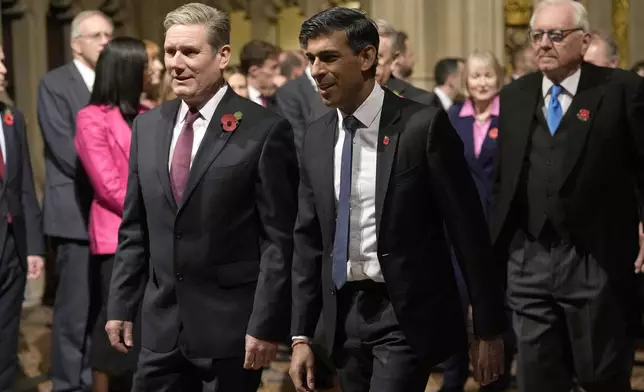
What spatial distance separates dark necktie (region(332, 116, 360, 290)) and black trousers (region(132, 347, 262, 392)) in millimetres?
444

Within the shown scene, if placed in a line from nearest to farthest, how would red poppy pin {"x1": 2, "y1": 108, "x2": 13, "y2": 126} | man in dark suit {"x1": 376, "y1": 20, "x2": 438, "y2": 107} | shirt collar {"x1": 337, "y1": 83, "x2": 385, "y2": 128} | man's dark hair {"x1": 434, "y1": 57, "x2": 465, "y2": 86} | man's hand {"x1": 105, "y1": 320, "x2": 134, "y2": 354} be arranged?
shirt collar {"x1": 337, "y1": 83, "x2": 385, "y2": 128}
man's hand {"x1": 105, "y1": 320, "x2": 134, "y2": 354}
red poppy pin {"x1": 2, "y1": 108, "x2": 13, "y2": 126}
man in dark suit {"x1": 376, "y1": 20, "x2": 438, "y2": 107}
man's dark hair {"x1": 434, "y1": 57, "x2": 465, "y2": 86}

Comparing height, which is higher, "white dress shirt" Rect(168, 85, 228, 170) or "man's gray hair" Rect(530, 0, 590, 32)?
"man's gray hair" Rect(530, 0, 590, 32)

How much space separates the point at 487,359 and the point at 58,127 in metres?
2.93

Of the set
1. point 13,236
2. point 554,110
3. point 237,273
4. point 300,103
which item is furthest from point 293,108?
point 237,273

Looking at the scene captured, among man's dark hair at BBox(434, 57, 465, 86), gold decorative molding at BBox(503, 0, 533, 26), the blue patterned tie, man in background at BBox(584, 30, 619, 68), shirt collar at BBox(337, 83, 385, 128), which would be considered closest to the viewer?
shirt collar at BBox(337, 83, 385, 128)

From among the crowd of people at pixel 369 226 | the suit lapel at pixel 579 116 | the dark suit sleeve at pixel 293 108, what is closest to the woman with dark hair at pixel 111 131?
the dark suit sleeve at pixel 293 108

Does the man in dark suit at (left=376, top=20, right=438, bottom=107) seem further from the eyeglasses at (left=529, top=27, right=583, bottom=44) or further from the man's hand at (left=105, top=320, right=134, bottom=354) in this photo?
the man's hand at (left=105, top=320, right=134, bottom=354)

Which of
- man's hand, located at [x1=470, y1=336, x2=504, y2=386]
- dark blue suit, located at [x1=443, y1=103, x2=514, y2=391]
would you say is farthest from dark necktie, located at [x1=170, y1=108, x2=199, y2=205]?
dark blue suit, located at [x1=443, y1=103, x2=514, y2=391]

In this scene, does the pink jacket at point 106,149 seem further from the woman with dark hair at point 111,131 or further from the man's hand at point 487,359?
the man's hand at point 487,359

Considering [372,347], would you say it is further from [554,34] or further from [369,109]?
[554,34]

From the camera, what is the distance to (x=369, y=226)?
3.23 m

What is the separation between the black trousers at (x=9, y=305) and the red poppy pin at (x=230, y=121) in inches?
71.4

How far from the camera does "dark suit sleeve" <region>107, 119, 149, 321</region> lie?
3553 millimetres

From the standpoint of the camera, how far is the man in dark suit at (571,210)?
4168mm
